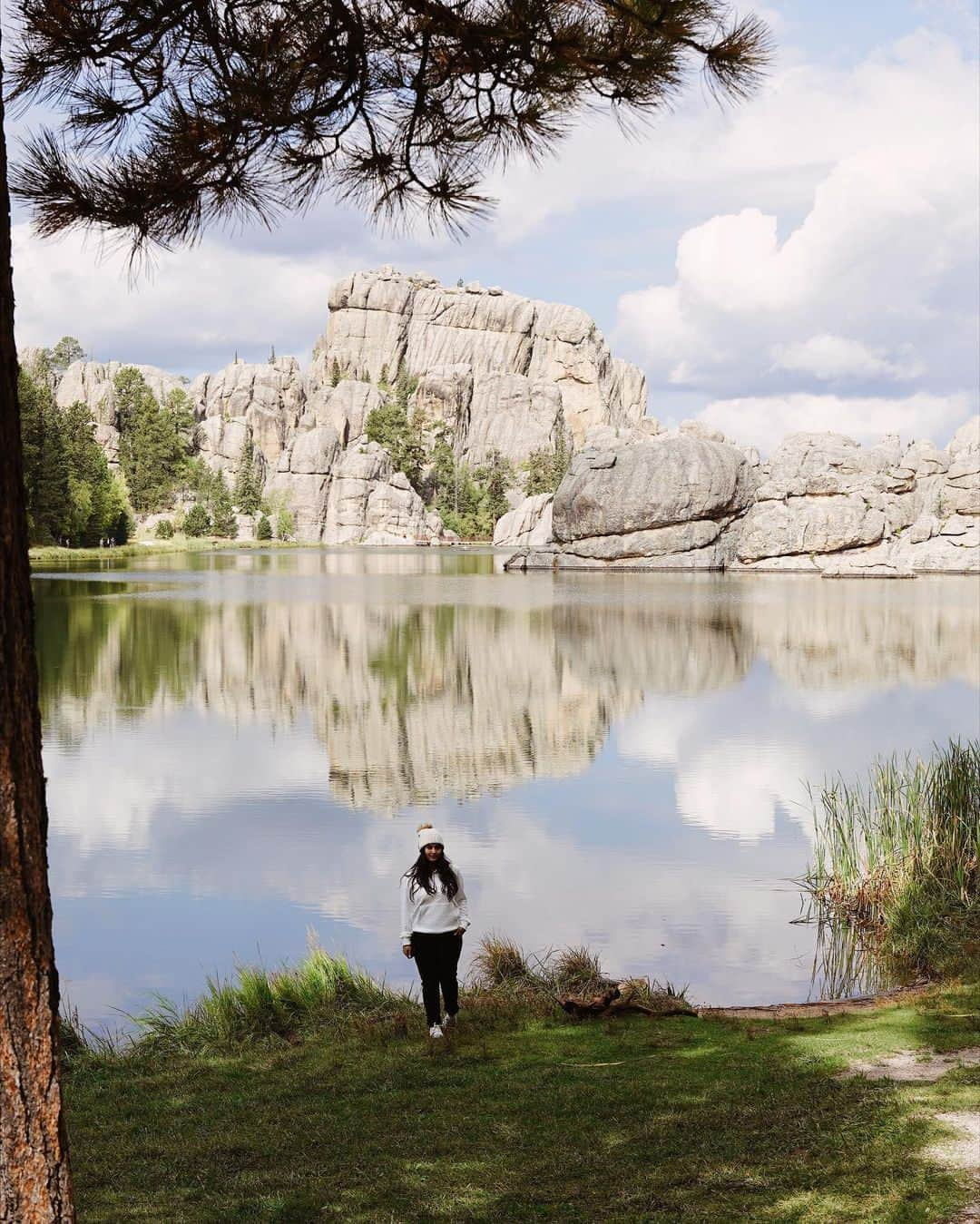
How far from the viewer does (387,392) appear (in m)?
148

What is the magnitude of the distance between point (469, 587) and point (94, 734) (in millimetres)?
32407

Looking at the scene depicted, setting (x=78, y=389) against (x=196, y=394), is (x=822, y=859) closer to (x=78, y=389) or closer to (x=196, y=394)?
(x=78, y=389)

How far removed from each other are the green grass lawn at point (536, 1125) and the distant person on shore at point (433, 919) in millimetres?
364

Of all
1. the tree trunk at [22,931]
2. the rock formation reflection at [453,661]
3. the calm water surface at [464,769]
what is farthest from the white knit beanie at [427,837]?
the rock formation reflection at [453,661]

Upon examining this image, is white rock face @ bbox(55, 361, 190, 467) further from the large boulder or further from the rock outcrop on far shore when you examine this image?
the large boulder

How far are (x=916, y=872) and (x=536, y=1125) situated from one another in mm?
5355

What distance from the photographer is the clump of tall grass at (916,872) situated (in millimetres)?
9469

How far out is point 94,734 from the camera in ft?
64.1

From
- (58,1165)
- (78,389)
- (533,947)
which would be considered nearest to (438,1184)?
(58,1165)

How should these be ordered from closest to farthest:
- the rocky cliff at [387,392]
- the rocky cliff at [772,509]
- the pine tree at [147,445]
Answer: the rocky cliff at [772,509]
the pine tree at [147,445]
the rocky cliff at [387,392]

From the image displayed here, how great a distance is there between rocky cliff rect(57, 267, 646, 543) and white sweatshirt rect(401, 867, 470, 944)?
110m

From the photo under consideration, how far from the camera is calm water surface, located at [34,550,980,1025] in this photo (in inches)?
410

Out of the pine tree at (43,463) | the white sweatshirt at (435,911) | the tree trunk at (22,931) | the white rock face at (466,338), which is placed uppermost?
the white rock face at (466,338)

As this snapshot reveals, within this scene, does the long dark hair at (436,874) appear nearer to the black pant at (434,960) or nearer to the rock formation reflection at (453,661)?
the black pant at (434,960)
